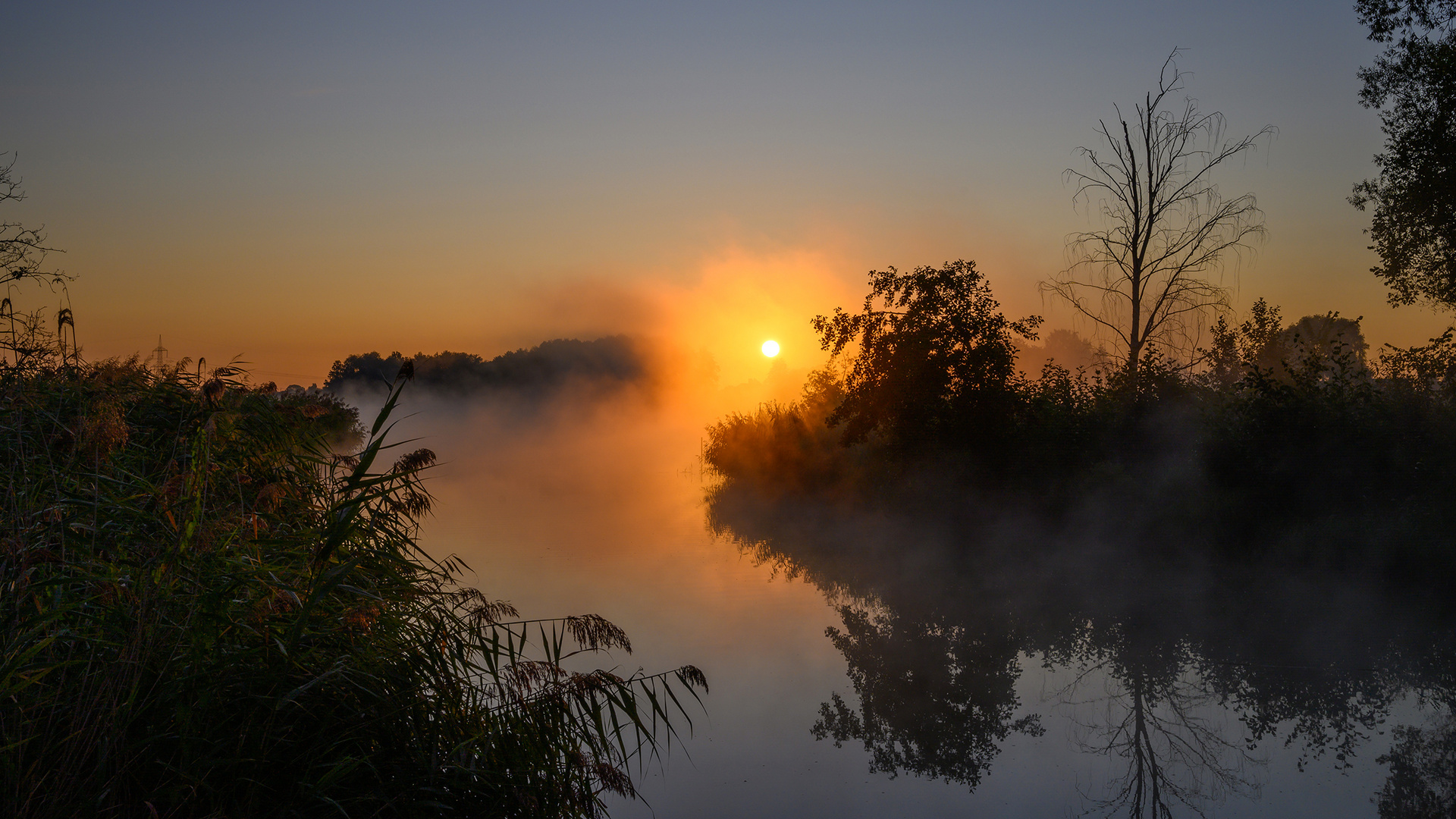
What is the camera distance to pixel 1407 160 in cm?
1359

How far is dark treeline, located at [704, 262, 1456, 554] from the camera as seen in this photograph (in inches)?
428

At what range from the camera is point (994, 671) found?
27.8ft

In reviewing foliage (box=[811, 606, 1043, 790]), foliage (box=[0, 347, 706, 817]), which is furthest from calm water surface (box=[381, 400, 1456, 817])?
foliage (box=[0, 347, 706, 817])

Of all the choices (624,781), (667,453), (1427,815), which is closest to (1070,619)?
(1427,815)

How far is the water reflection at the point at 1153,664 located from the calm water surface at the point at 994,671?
0.11 ft

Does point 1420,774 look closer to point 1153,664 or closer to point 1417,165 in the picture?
point 1153,664

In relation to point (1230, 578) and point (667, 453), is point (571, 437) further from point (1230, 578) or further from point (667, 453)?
point (1230, 578)

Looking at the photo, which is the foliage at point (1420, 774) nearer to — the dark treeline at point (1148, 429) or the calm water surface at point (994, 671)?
the calm water surface at point (994, 671)

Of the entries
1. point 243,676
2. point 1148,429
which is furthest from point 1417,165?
point 243,676

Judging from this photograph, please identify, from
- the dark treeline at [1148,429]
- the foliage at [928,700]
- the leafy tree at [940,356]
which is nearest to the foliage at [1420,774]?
the foliage at [928,700]

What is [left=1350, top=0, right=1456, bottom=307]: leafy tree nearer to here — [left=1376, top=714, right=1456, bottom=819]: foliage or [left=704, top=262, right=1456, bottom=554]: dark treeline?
[left=704, top=262, right=1456, bottom=554]: dark treeline

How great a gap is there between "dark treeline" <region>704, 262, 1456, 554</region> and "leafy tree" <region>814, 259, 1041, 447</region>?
3cm

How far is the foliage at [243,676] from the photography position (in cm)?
262

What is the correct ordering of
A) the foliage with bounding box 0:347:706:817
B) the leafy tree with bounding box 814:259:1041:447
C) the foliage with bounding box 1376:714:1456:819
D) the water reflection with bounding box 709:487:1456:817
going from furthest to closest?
the leafy tree with bounding box 814:259:1041:447 → the water reflection with bounding box 709:487:1456:817 → the foliage with bounding box 1376:714:1456:819 → the foliage with bounding box 0:347:706:817
